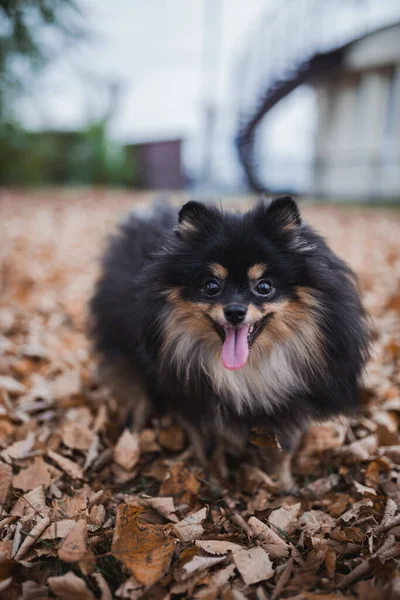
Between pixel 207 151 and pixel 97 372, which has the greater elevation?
pixel 207 151

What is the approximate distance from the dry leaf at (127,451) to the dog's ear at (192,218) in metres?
1.13

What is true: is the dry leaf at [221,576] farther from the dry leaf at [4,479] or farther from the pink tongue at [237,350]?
the dry leaf at [4,479]

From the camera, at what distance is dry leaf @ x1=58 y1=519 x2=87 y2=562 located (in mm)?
1719

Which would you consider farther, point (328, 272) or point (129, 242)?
point (129, 242)

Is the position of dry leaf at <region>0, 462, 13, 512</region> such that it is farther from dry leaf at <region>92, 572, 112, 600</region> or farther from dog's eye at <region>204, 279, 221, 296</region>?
dog's eye at <region>204, 279, 221, 296</region>

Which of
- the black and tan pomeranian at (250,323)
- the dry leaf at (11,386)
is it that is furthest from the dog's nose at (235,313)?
the dry leaf at (11,386)

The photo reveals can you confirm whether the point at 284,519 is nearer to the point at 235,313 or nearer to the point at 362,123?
the point at 235,313

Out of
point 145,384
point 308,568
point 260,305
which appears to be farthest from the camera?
point 145,384

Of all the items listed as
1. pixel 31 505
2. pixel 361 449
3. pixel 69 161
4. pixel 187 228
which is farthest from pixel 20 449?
pixel 69 161

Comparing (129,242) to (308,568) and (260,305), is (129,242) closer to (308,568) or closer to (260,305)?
(260,305)

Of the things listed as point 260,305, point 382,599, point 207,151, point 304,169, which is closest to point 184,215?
point 260,305

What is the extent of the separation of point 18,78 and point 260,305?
3.16 meters

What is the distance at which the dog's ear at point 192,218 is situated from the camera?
2.16 metres

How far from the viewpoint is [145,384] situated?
8.92ft
